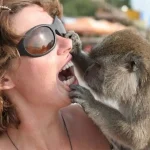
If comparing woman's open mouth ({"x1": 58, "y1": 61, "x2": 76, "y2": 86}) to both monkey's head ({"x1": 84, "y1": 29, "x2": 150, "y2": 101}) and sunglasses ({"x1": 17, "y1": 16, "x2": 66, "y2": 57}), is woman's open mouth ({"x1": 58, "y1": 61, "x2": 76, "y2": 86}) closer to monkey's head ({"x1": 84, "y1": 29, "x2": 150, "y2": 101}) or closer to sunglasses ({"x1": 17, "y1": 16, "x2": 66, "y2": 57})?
sunglasses ({"x1": 17, "y1": 16, "x2": 66, "y2": 57})

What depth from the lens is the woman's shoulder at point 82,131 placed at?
2.57 metres

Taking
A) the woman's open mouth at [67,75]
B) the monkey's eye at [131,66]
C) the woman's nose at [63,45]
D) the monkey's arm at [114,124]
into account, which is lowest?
Result: the monkey's arm at [114,124]

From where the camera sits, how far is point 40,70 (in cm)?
240

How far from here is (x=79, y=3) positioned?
1273 inches

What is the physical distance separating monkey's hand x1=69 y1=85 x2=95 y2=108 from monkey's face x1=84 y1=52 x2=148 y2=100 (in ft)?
1.01

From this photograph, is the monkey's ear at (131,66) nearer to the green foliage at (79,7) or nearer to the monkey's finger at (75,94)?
the monkey's finger at (75,94)

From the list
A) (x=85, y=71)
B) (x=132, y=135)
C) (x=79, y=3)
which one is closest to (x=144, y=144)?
(x=132, y=135)

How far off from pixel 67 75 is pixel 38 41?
0.40m

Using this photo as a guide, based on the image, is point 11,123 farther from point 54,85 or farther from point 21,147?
point 54,85

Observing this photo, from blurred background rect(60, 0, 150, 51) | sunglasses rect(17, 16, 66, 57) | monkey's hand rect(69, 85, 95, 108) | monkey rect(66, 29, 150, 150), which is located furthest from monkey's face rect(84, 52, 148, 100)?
blurred background rect(60, 0, 150, 51)

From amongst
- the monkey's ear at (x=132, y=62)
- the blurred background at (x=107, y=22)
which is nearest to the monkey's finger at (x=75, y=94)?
the monkey's ear at (x=132, y=62)

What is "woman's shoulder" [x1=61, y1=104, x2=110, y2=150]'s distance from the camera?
2569mm

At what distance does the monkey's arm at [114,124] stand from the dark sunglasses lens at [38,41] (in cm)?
57

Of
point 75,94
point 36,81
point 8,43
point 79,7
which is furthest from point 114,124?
point 79,7
